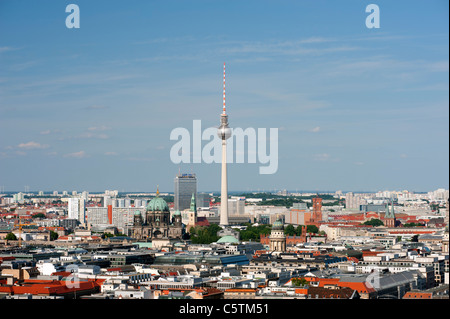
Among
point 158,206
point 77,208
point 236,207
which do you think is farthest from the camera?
point 236,207

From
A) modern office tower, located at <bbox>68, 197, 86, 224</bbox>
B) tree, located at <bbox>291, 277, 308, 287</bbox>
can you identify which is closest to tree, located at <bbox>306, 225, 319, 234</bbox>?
modern office tower, located at <bbox>68, 197, 86, 224</bbox>

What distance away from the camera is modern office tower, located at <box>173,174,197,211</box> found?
108375 millimetres

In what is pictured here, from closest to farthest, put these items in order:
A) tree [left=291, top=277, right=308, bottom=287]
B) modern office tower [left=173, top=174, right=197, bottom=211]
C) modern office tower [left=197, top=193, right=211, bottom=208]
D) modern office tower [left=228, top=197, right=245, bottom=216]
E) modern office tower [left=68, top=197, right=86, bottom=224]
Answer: tree [left=291, top=277, right=308, bottom=287]
modern office tower [left=68, top=197, right=86, bottom=224]
modern office tower [left=173, top=174, right=197, bottom=211]
modern office tower [left=228, top=197, right=245, bottom=216]
modern office tower [left=197, top=193, right=211, bottom=208]

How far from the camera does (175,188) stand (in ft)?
359

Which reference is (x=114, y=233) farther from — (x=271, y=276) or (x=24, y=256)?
(x=271, y=276)

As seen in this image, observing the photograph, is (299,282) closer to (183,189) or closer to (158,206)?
(158,206)

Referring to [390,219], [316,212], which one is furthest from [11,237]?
[390,219]

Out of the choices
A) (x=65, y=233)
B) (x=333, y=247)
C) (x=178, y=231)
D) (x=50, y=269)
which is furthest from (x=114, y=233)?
(x=50, y=269)

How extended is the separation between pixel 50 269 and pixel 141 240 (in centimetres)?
2531

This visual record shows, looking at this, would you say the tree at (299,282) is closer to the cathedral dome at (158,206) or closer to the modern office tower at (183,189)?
the cathedral dome at (158,206)

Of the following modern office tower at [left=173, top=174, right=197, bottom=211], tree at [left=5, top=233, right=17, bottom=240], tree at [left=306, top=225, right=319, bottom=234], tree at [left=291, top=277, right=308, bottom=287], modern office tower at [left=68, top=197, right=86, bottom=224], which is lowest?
tree at [left=291, top=277, right=308, bottom=287]

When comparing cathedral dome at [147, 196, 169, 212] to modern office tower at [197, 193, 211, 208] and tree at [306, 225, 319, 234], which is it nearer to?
tree at [306, 225, 319, 234]

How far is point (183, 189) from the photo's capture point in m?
111
